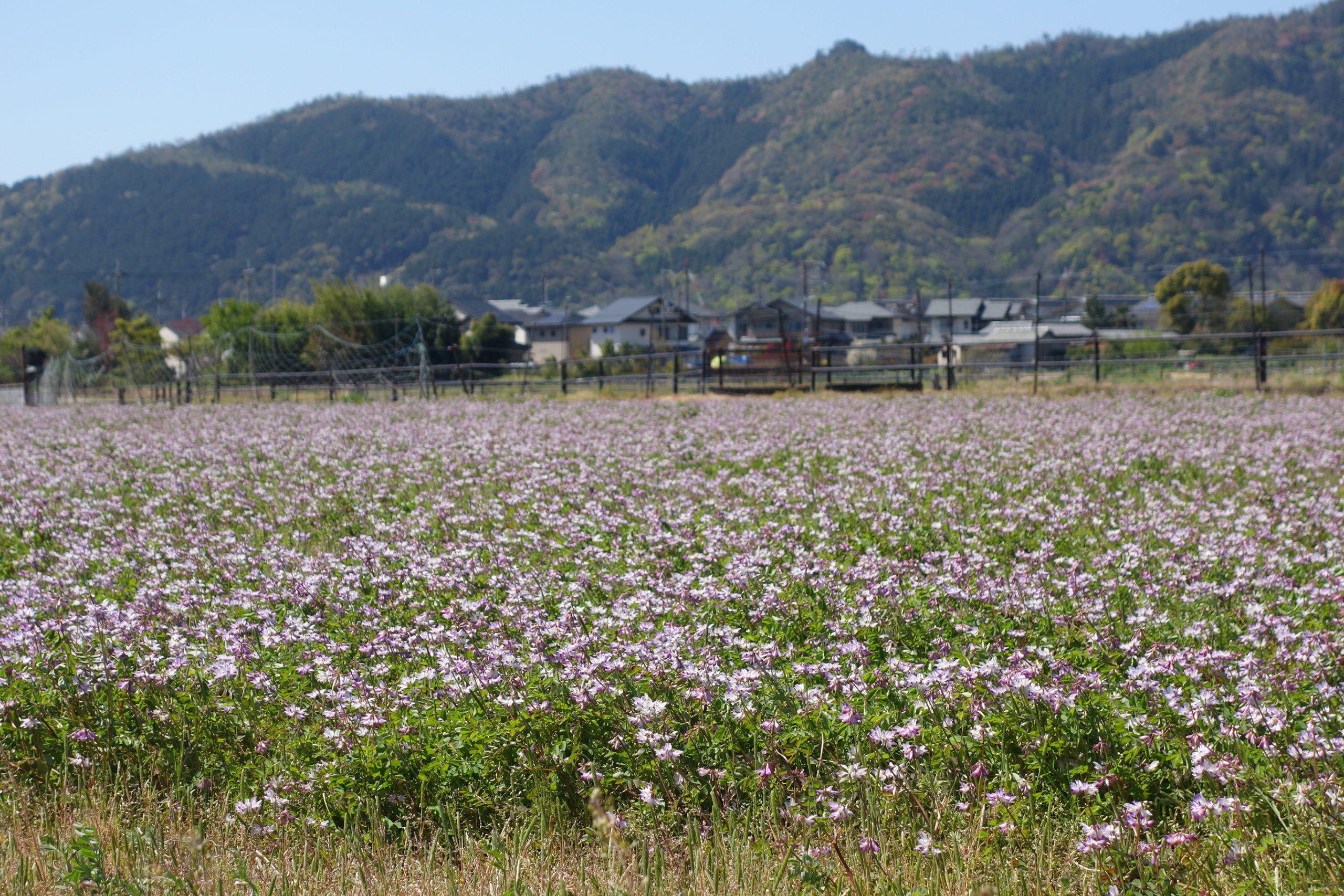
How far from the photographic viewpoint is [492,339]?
78500mm

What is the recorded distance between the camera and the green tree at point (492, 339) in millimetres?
75250

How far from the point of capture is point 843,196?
196250mm

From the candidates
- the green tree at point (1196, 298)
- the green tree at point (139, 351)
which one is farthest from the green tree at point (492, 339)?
the green tree at point (1196, 298)

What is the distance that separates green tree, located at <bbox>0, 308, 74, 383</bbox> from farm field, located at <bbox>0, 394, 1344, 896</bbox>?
289ft

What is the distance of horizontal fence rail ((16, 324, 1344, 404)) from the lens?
30562mm

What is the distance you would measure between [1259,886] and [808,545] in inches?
166

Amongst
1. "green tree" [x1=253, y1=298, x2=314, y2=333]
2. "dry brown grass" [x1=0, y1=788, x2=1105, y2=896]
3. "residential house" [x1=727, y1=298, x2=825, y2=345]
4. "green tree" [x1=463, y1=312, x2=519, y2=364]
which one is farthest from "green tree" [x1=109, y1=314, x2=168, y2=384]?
"residential house" [x1=727, y1=298, x2=825, y2=345]

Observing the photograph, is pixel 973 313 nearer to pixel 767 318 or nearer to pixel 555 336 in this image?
pixel 767 318

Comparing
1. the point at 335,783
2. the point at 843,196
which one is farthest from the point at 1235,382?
the point at 843,196

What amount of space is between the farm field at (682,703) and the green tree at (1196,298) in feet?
215

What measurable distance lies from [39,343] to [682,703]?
10339 centimetres

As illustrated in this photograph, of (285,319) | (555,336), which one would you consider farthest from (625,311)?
(285,319)

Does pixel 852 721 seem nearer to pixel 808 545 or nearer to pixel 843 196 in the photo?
pixel 808 545

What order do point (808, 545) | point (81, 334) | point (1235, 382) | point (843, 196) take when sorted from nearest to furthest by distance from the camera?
1. point (808, 545)
2. point (1235, 382)
3. point (81, 334)
4. point (843, 196)
